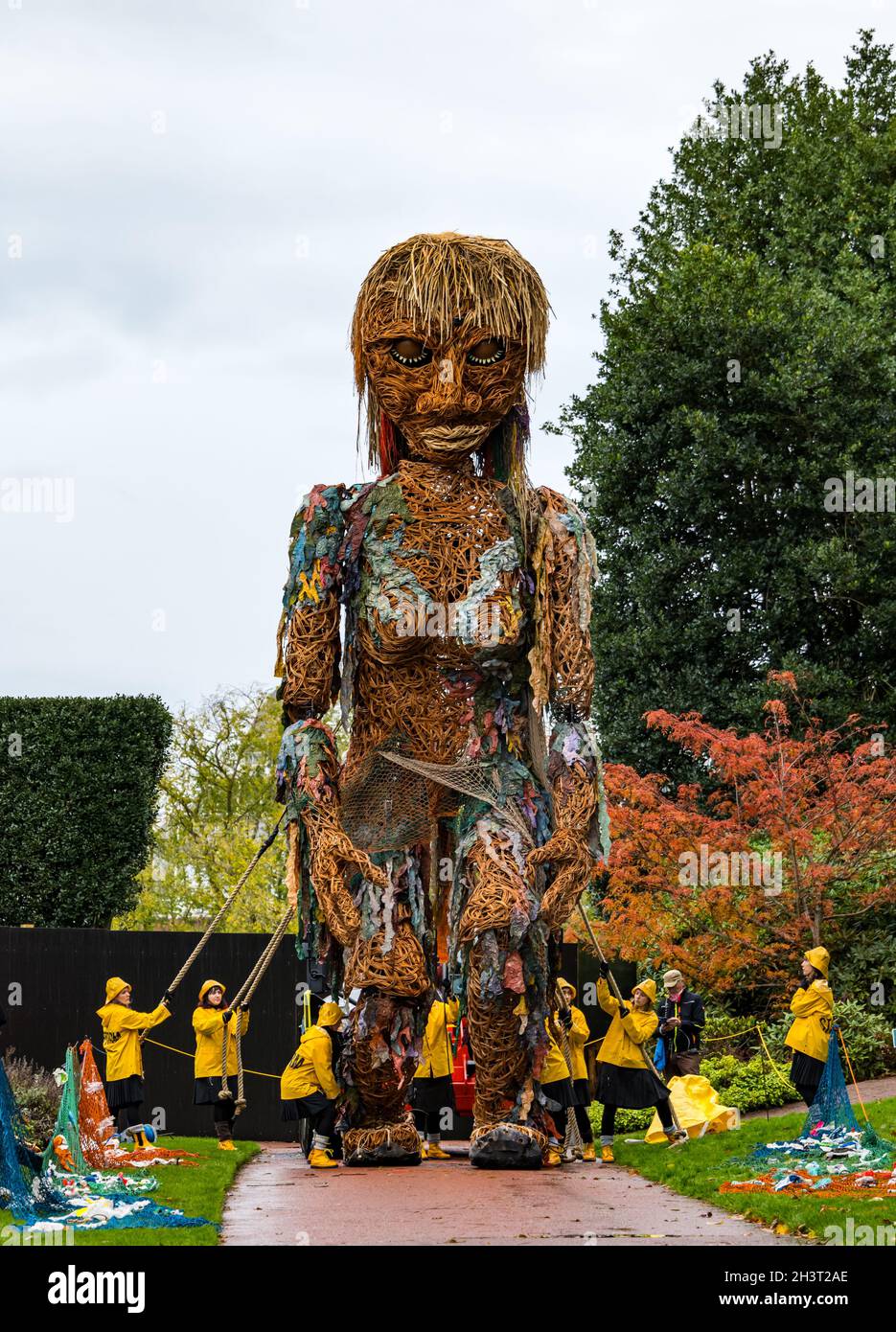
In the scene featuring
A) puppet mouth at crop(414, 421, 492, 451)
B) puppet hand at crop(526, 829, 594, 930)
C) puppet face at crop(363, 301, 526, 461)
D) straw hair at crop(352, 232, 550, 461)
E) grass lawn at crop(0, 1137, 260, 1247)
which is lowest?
grass lawn at crop(0, 1137, 260, 1247)

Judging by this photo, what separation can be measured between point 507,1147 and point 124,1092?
135 inches

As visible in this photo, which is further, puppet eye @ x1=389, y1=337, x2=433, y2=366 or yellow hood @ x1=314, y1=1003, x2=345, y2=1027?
yellow hood @ x1=314, y1=1003, x2=345, y2=1027

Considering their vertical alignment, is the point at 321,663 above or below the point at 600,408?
below

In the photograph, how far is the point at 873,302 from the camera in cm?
1933

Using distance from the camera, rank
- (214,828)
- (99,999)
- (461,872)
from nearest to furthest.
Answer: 1. (461,872)
2. (99,999)
3. (214,828)

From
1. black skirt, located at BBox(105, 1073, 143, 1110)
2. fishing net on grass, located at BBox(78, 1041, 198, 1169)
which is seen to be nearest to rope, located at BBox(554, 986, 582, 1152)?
fishing net on grass, located at BBox(78, 1041, 198, 1169)

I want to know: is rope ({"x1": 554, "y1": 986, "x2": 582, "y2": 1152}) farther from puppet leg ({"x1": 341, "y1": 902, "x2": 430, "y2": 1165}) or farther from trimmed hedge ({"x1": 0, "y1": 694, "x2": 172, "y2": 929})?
trimmed hedge ({"x1": 0, "y1": 694, "x2": 172, "y2": 929})

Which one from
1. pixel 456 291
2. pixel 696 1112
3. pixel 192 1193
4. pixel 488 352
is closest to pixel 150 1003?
pixel 696 1112

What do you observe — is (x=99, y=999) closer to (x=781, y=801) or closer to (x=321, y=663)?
(x=781, y=801)

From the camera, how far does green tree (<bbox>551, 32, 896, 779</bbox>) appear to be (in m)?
18.5

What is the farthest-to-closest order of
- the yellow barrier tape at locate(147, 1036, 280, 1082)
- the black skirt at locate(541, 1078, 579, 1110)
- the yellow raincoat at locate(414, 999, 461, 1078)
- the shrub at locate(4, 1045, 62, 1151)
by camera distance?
the yellow barrier tape at locate(147, 1036, 280, 1082)
the shrub at locate(4, 1045, 62, 1151)
the yellow raincoat at locate(414, 999, 461, 1078)
the black skirt at locate(541, 1078, 579, 1110)

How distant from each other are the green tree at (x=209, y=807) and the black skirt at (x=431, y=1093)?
47.8 feet

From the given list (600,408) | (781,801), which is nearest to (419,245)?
(781,801)

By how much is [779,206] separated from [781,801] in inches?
399
